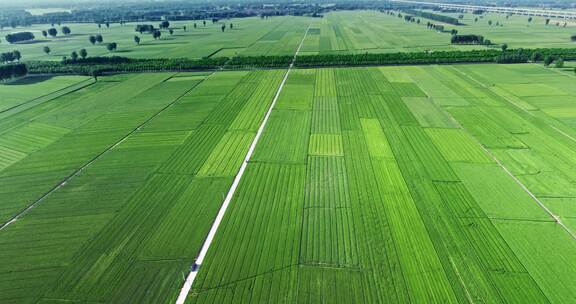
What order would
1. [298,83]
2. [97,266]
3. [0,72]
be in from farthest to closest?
[0,72] < [298,83] < [97,266]

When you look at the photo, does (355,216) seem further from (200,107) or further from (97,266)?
(200,107)

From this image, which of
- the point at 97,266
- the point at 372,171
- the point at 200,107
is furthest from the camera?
the point at 200,107

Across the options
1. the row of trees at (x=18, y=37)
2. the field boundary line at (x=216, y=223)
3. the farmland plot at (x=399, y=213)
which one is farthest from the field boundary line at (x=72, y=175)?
the row of trees at (x=18, y=37)

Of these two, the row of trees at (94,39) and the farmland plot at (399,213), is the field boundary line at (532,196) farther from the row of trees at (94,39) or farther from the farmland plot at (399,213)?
the row of trees at (94,39)

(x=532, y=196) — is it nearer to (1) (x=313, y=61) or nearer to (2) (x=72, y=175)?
(2) (x=72, y=175)

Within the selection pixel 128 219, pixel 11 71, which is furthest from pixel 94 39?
pixel 128 219

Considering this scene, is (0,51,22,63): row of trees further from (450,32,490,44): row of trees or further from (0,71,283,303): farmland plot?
(450,32,490,44): row of trees

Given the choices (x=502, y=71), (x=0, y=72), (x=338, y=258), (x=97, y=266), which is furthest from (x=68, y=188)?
(x=502, y=71)
